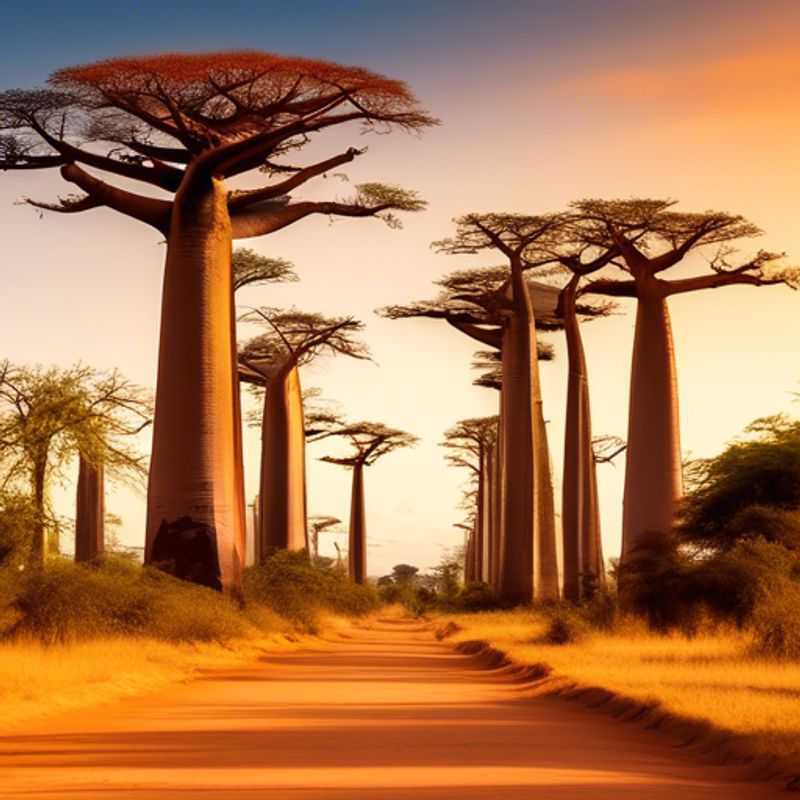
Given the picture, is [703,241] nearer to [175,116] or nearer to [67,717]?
[175,116]

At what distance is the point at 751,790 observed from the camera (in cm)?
913

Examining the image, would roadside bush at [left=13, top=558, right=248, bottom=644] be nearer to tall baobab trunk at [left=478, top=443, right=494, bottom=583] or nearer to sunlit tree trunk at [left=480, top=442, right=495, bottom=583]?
tall baobab trunk at [left=478, top=443, right=494, bottom=583]

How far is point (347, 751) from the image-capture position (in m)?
10.7

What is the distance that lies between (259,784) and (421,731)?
12.3ft

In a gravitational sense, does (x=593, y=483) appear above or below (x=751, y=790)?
above

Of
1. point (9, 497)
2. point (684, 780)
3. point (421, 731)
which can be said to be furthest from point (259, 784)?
point (9, 497)

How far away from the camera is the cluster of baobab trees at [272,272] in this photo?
28.2m

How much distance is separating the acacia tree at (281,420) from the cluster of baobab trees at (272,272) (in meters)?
5.50

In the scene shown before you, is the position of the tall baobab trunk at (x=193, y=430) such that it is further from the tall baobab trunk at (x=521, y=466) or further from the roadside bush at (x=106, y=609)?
the tall baobab trunk at (x=521, y=466)

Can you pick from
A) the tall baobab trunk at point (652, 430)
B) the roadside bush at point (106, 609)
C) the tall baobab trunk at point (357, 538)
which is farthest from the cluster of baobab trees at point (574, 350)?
the tall baobab trunk at point (357, 538)

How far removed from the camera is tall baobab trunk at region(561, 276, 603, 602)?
44844mm

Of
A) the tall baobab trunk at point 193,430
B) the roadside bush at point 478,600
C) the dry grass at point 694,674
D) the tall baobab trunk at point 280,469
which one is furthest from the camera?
the tall baobab trunk at point 280,469

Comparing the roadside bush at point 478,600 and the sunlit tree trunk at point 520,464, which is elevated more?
the sunlit tree trunk at point 520,464

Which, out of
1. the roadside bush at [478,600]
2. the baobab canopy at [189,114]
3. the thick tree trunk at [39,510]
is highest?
the baobab canopy at [189,114]
